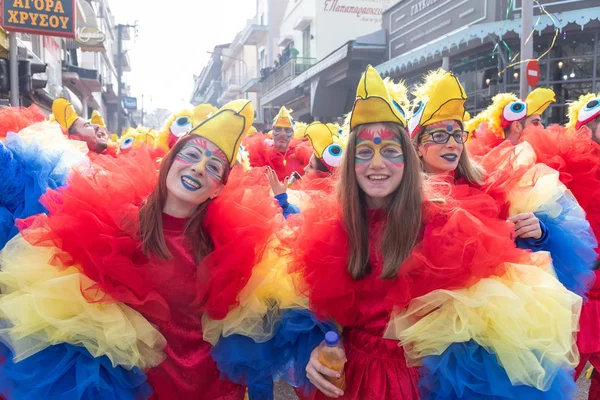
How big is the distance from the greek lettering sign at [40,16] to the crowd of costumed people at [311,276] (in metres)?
6.86

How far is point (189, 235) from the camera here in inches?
95.2

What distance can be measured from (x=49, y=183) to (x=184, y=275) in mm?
1266

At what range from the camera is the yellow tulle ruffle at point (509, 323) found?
1.75 metres

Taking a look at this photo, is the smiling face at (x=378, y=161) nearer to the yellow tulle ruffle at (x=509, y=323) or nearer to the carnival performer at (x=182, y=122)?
the yellow tulle ruffle at (x=509, y=323)

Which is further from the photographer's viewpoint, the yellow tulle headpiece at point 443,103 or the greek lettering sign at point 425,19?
the greek lettering sign at point 425,19

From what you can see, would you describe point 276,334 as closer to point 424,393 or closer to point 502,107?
point 424,393

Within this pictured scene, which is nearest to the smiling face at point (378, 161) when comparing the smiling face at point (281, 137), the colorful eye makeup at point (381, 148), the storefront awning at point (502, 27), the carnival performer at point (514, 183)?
the colorful eye makeup at point (381, 148)

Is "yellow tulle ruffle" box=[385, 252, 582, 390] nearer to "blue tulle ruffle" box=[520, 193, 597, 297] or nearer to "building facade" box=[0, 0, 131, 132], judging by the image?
"blue tulle ruffle" box=[520, 193, 597, 297]

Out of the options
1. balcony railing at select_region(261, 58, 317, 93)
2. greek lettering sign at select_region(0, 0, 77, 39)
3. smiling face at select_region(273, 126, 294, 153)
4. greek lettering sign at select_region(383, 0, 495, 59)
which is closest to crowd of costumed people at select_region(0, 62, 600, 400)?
smiling face at select_region(273, 126, 294, 153)

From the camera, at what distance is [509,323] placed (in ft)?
5.80

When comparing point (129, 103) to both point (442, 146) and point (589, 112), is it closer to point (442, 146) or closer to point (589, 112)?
point (589, 112)

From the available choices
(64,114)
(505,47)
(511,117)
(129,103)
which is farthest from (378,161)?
(129,103)

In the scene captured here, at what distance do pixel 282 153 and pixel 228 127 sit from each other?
16.4 feet

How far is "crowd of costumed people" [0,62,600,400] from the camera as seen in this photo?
185 centimetres
